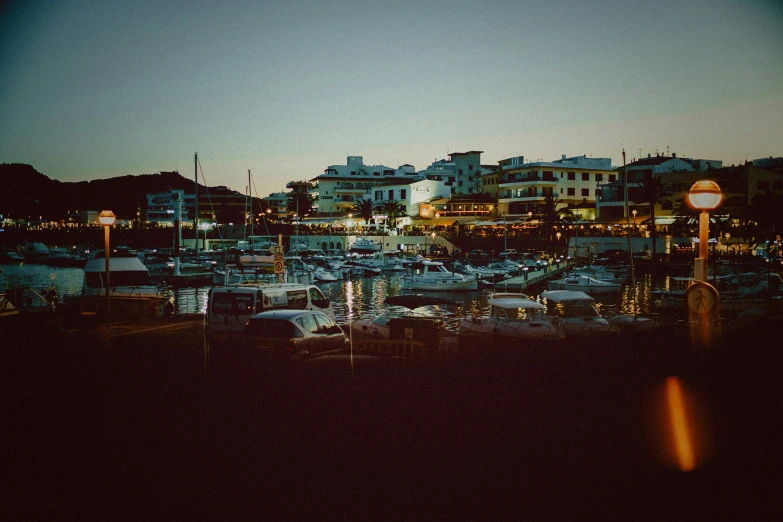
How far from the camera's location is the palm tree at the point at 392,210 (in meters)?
103

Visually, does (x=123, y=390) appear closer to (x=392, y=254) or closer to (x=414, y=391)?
(x=414, y=391)

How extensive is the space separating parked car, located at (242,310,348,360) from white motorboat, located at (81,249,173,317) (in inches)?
517

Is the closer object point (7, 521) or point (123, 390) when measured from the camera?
point (7, 521)

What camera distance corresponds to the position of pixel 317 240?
94812mm

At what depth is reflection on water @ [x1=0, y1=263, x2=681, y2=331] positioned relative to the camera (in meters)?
38.2

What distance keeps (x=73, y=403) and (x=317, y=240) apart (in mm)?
85271

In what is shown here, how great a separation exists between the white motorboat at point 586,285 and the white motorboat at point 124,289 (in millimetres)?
28509

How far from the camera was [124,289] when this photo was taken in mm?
29328

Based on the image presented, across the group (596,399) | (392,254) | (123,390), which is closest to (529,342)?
(596,399)

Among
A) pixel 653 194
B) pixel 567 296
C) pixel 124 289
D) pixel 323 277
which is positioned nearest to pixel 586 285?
pixel 567 296

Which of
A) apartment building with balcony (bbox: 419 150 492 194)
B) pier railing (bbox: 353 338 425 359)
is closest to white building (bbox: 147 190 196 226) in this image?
apartment building with balcony (bbox: 419 150 492 194)

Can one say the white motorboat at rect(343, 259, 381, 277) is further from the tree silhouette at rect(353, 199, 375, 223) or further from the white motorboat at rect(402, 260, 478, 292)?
the tree silhouette at rect(353, 199, 375, 223)

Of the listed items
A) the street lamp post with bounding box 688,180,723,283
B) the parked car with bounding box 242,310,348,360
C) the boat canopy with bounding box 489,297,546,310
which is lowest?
the boat canopy with bounding box 489,297,546,310

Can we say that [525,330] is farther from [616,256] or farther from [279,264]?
[616,256]
